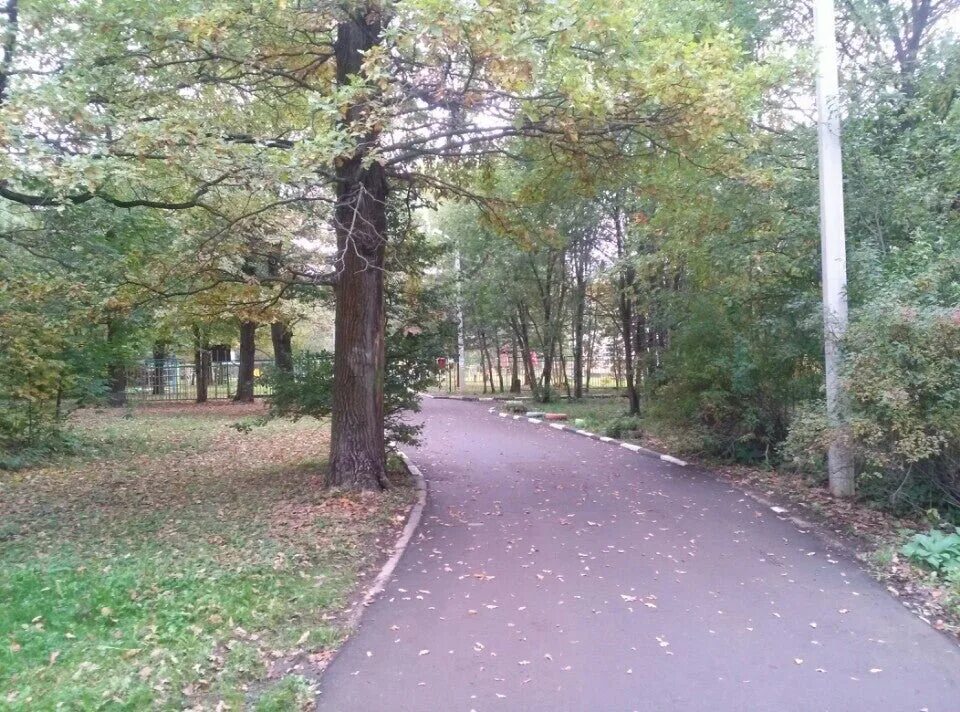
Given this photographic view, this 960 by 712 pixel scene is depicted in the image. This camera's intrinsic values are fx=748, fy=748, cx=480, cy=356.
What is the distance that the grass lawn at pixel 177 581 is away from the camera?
13.9 ft

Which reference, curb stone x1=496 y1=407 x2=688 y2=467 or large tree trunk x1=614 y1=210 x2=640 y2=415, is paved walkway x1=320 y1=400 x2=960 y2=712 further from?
large tree trunk x1=614 y1=210 x2=640 y2=415

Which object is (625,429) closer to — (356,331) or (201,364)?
(356,331)

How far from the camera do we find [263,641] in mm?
4922

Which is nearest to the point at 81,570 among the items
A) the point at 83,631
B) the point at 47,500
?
the point at 83,631

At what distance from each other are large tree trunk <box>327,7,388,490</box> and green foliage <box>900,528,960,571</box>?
5.91m

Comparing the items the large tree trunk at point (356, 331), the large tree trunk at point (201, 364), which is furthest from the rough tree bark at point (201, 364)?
the large tree trunk at point (356, 331)

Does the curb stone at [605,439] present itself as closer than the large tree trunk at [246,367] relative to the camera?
Yes

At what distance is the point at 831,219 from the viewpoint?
352 inches

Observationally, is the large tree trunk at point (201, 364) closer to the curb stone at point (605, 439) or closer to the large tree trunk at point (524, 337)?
the curb stone at point (605, 439)

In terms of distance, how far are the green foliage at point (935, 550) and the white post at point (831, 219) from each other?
1862mm

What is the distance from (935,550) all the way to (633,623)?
3.08 m

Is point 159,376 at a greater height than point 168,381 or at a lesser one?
greater

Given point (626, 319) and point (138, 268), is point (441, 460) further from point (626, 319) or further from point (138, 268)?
point (626, 319)

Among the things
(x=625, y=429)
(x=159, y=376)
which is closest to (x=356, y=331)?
(x=625, y=429)
